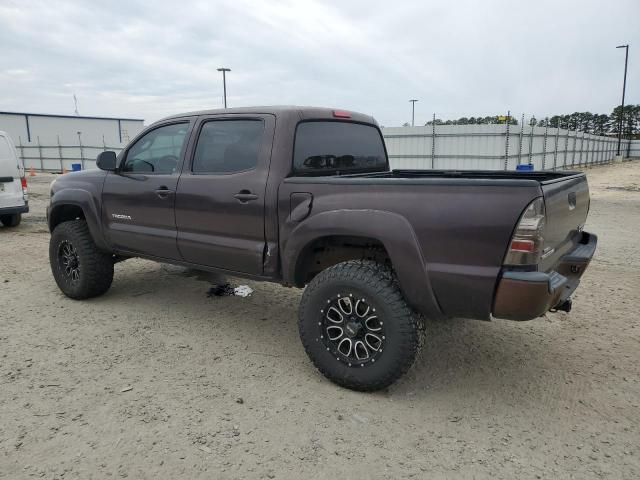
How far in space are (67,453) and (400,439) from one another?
5.77 ft

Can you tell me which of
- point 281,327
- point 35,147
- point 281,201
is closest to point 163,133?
point 281,201

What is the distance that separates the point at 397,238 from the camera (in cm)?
288

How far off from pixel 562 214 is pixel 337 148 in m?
1.80

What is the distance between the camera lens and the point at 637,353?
12.2 ft

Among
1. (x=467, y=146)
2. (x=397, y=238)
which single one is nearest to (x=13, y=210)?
(x=397, y=238)

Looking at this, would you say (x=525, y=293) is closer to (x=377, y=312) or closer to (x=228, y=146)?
(x=377, y=312)

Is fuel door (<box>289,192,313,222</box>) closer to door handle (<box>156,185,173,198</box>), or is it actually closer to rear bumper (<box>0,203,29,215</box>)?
door handle (<box>156,185,173,198</box>)

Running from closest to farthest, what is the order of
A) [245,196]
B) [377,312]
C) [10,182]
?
[377,312] → [245,196] → [10,182]

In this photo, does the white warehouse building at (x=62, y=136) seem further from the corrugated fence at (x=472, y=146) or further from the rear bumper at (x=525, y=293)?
the rear bumper at (x=525, y=293)

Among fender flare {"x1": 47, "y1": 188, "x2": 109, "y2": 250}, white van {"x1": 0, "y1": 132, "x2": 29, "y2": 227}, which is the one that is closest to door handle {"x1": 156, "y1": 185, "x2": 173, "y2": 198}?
fender flare {"x1": 47, "y1": 188, "x2": 109, "y2": 250}

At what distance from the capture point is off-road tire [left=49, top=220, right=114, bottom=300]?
15.9 ft

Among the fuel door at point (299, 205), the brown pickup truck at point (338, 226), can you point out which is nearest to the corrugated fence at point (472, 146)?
the brown pickup truck at point (338, 226)

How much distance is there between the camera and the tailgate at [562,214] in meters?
2.68

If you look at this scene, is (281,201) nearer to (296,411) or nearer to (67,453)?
(296,411)
